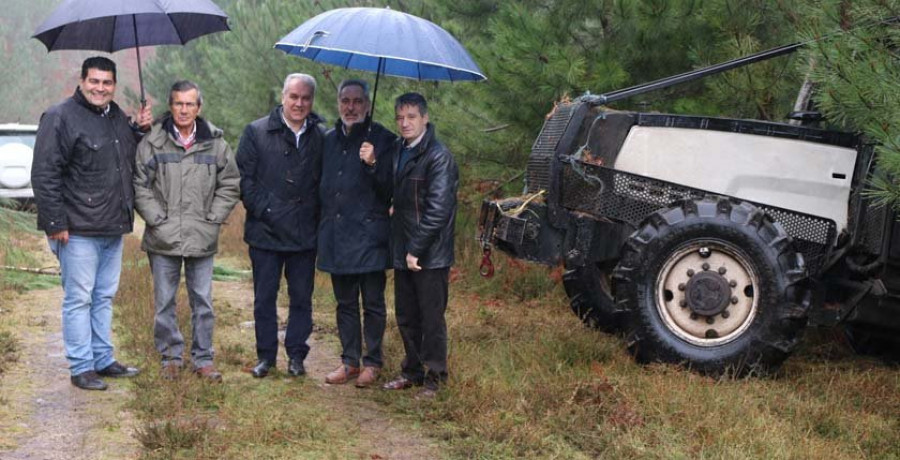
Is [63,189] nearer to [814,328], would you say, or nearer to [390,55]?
[390,55]

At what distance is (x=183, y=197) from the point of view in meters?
5.87

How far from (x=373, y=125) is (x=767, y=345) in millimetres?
2651

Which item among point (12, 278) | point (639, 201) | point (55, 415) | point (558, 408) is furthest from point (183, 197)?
point (12, 278)

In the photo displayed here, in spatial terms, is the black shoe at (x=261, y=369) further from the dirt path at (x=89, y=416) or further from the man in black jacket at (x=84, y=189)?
the man in black jacket at (x=84, y=189)

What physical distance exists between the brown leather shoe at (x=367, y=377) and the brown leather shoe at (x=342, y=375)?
0.09m

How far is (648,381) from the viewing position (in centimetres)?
562

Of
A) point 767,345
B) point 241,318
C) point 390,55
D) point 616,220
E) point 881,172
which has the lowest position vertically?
point 241,318

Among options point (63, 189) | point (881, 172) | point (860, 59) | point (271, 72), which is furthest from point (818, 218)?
point (271, 72)

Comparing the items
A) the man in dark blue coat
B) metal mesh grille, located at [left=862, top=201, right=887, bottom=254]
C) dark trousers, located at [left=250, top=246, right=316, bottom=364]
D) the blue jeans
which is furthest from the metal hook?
metal mesh grille, located at [left=862, top=201, right=887, bottom=254]

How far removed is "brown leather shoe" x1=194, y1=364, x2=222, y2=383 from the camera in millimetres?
5965

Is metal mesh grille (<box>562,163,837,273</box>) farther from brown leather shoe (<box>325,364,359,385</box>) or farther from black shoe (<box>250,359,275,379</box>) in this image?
black shoe (<box>250,359,275,379</box>)

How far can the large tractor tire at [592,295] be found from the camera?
7336mm

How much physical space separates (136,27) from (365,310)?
7.24ft

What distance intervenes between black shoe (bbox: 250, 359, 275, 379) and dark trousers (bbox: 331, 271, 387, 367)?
522 mm
